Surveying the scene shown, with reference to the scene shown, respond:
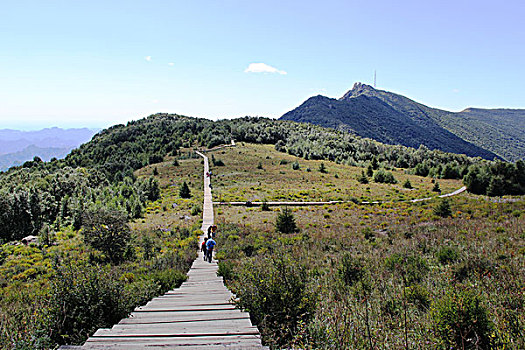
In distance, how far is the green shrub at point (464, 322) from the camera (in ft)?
10.8

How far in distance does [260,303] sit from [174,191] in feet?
177

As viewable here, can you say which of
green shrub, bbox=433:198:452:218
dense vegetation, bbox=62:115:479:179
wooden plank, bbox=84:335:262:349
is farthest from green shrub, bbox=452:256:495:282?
dense vegetation, bbox=62:115:479:179

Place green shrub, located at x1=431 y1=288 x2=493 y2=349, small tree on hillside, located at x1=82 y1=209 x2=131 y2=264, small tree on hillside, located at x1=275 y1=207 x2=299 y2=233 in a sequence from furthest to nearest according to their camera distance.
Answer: small tree on hillside, located at x1=275 y1=207 x2=299 y2=233 → small tree on hillside, located at x1=82 y1=209 x2=131 y2=264 → green shrub, located at x1=431 y1=288 x2=493 y2=349

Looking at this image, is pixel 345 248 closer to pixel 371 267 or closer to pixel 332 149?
pixel 371 267

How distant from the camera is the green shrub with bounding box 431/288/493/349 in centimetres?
328

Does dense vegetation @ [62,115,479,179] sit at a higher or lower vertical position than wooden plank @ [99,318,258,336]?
higher

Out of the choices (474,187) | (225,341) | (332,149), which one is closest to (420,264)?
(225,341)

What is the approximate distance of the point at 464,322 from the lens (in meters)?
3.33

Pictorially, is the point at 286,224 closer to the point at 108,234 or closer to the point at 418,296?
the point at 108,234

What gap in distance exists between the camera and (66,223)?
41625 millimetres

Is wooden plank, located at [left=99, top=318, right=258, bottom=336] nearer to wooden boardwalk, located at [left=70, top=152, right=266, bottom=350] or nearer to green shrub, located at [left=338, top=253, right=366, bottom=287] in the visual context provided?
wooden boardwalk, located at [left=70, top=152, right=266, bottom=350]

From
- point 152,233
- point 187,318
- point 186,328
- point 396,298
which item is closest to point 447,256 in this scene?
point 396,298

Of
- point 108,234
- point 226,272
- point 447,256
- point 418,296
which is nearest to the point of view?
point 418,296

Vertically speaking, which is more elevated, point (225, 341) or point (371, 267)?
point (225, 341)
